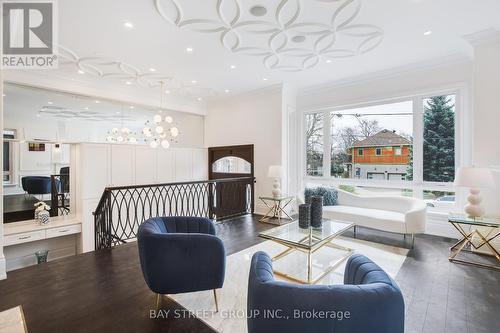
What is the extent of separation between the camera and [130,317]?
2164mm

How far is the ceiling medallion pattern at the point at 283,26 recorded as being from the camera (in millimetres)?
2949

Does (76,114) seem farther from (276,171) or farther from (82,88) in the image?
(276,171)

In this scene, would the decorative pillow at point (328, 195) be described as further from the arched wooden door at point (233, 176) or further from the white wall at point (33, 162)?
the white wall at point (33, 162)

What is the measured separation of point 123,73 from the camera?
202 inches

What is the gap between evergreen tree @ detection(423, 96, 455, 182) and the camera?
4.52 m

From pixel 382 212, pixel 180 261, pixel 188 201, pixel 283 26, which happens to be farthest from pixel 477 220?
pixel 188 201

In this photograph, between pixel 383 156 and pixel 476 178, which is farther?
pixel 383 156

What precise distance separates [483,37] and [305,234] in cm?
400

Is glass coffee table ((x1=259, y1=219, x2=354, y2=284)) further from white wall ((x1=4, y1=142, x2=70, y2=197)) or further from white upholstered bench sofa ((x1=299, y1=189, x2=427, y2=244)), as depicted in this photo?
white wall ((x1=4, y1=142, x2=70, y2=197))

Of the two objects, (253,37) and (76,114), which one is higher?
(253,37)

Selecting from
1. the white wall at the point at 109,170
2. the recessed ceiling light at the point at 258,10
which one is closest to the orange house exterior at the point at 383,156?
the recessed ceiling light at the point at 258,10

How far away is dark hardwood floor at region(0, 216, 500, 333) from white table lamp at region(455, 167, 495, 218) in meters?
0.79

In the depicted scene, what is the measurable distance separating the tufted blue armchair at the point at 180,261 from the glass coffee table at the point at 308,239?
3.22 ft

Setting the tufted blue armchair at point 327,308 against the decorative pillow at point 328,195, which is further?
the decorative pillow at point 328,195
